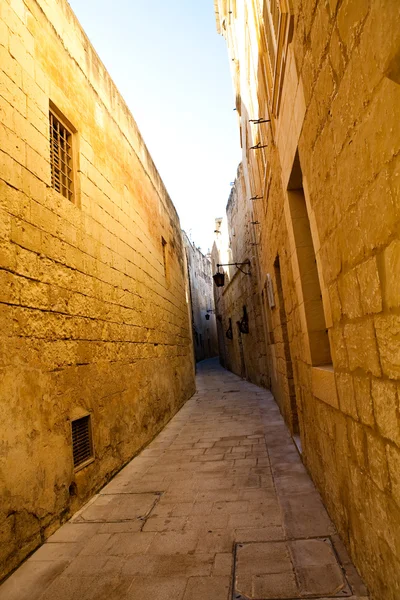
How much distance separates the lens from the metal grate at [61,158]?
3.82m

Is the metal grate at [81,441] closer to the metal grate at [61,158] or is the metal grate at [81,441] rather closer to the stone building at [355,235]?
the stone building at [355,235]

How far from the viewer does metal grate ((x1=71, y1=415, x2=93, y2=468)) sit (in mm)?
3611

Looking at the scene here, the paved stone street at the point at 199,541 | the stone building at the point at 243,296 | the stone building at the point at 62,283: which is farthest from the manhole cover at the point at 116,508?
the stone building at the point at 243,296

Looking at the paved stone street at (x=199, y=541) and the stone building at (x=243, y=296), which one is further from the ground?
the stone building at (x=243, y=296)

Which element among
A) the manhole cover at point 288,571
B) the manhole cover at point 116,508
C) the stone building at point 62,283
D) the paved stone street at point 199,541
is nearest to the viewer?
the manhole cover at point 288,571

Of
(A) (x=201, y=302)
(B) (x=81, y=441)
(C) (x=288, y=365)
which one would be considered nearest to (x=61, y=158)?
(B) (x=81, y=441)

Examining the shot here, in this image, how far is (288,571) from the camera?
2.21 metres

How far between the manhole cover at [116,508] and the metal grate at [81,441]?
40 cm

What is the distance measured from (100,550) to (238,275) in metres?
12.8

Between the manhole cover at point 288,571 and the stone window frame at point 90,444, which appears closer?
the manhole cover at point 288,571

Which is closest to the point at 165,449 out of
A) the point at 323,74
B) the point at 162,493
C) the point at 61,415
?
the point at 162,493

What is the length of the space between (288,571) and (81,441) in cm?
226

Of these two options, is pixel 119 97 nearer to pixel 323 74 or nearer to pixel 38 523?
pixel 323 74

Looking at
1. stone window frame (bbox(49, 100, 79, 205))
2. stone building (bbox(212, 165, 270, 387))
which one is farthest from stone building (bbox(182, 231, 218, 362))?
stone window frame (bbox(49, 100, 79, 205))
